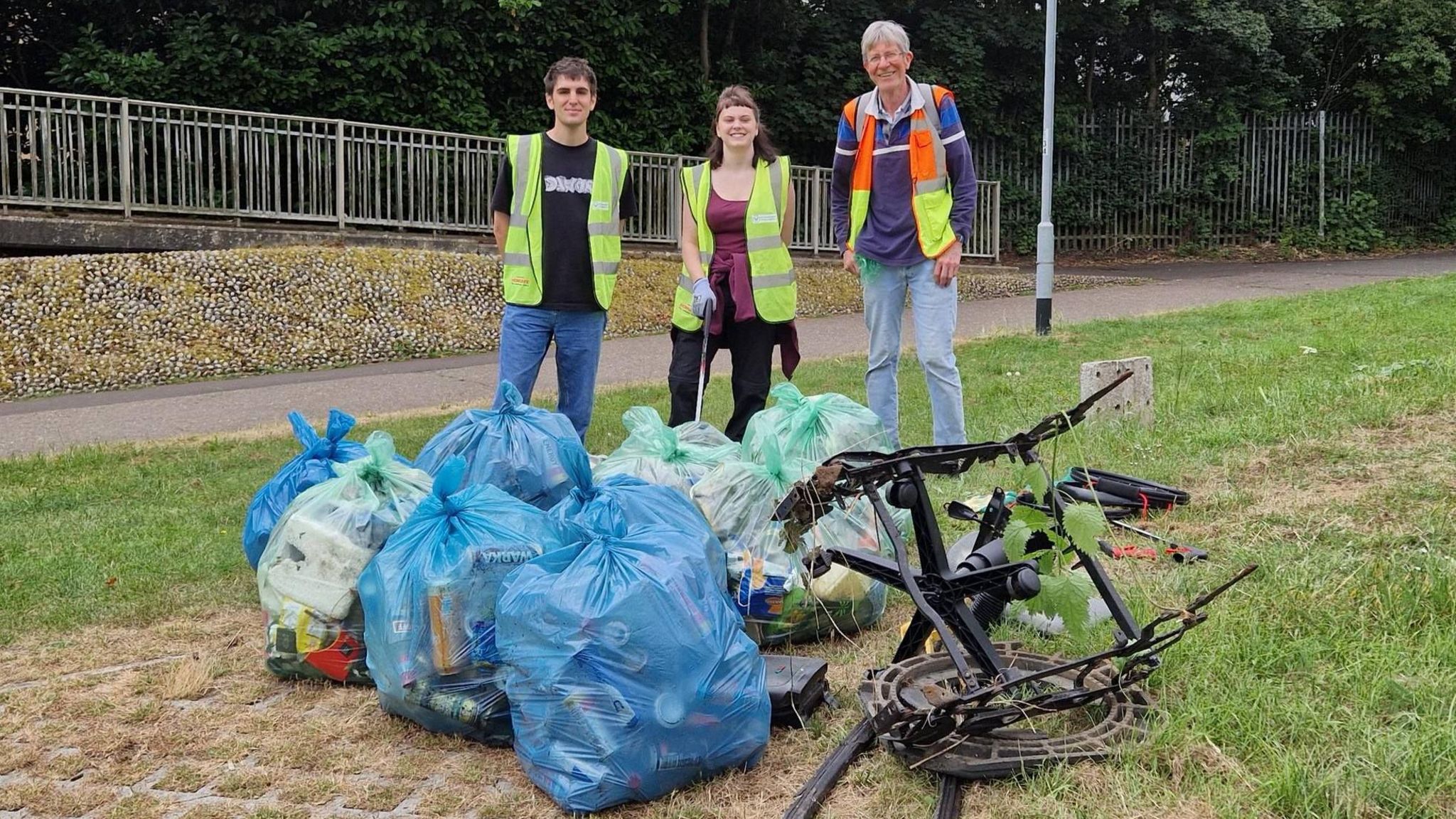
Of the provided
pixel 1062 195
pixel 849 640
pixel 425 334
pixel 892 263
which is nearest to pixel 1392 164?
pixel 1062 195

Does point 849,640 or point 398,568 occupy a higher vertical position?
point 398,568

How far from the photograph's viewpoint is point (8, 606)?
14.5 ft

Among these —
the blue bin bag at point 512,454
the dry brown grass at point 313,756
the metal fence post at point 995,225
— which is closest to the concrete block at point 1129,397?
the dry brown grass at point 313,756

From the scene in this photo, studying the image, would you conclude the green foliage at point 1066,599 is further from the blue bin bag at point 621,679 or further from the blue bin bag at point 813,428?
the blue bin bag at point 813,428

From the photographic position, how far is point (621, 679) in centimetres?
282

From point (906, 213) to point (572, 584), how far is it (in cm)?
321

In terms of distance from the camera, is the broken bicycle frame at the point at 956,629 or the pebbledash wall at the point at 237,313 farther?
the pebbledash wall at the point at 237,313

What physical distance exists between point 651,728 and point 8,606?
2.86 m

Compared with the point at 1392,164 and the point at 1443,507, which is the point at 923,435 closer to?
the point at 1443,507

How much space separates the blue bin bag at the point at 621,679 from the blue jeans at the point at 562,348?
2873 mm

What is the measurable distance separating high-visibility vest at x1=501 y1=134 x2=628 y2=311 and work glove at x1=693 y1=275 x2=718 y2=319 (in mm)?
416

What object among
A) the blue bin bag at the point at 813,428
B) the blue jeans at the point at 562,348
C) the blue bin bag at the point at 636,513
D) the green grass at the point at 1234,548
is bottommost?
the green grass at the point at 1234,548

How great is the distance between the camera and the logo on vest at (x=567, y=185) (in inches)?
226

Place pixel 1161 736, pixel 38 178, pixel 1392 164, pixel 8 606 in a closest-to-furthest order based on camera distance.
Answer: pixel 1161 736
pixel 8 606
pixel 38 178
pixel 1392 164
